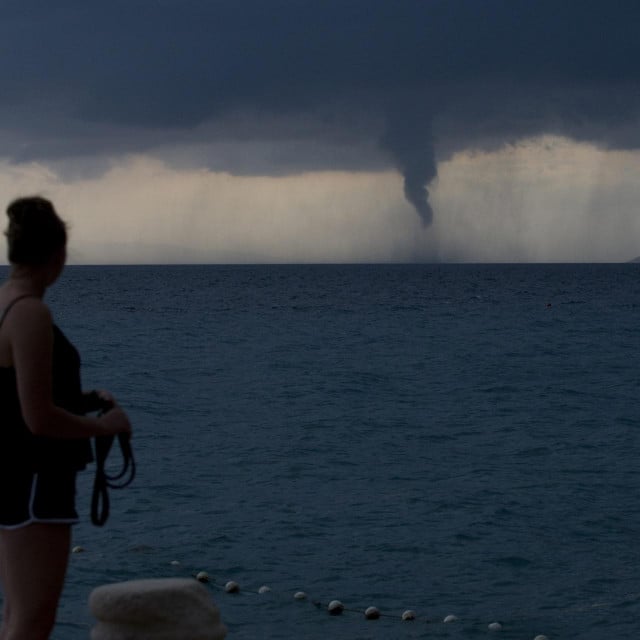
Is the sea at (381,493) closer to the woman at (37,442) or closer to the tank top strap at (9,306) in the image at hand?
the woman at (37,442)

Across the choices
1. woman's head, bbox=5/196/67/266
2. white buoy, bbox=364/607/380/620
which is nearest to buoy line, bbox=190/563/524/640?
white buoy, bbox=364/607/380/620

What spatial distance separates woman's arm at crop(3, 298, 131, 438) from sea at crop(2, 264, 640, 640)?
662cm

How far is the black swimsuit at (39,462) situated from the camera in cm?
359

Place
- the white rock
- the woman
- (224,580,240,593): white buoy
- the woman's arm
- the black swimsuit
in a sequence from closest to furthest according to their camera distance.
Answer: the woman's arm → the woman → the black swimsuit → the white rock → (224,580,240,593): white buoy

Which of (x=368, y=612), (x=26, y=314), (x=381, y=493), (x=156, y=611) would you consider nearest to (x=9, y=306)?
(x=26, y=314)

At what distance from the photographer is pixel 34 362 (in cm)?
337

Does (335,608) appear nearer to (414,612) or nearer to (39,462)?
(414,612)

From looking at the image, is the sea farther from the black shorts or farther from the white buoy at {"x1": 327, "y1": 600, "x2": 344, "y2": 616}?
the black shorts

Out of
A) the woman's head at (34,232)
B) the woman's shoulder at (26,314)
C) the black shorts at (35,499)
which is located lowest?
the black shorts at (35,499)

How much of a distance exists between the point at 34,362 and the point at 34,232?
1.52 ft

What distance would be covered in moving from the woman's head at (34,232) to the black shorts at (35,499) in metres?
0.77

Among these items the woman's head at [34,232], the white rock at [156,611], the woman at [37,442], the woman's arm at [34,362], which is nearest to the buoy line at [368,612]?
the white rock at [156,611]

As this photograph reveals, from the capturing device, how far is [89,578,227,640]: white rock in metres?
4.60

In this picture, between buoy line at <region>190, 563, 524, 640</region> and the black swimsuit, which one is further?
buoy line at <region>190, 563, 524, 640</region>
